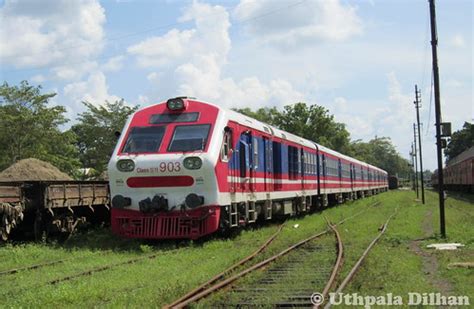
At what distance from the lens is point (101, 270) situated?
9.84 m

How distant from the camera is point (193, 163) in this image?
42.3ft

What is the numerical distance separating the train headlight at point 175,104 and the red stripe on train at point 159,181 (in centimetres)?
191

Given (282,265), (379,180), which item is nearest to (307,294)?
(282,265)

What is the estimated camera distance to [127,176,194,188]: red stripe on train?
13.0 metres

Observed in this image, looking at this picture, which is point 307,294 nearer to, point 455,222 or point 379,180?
point 455,222

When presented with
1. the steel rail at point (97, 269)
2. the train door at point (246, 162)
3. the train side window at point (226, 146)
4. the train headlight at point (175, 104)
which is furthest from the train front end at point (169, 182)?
the train door at point (246, 162)

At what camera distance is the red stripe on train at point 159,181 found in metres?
13.0

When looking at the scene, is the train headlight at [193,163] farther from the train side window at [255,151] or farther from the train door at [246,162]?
the train side window at [255,151]

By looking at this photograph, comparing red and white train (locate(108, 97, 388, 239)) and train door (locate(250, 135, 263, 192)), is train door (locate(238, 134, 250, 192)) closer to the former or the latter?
red and white train (locate(108, 97, 388, 239))

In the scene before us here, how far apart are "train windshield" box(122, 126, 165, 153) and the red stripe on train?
0.79 metres

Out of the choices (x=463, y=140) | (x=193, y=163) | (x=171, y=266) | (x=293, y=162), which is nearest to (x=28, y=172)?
(x=293, y=162)

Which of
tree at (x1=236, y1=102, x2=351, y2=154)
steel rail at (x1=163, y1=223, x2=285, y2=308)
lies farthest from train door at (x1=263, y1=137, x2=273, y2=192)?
tree at (x1=236, y1=102, x2=351, y2=154)

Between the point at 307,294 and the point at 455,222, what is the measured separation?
47.5ft

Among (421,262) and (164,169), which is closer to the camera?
(421,262)
